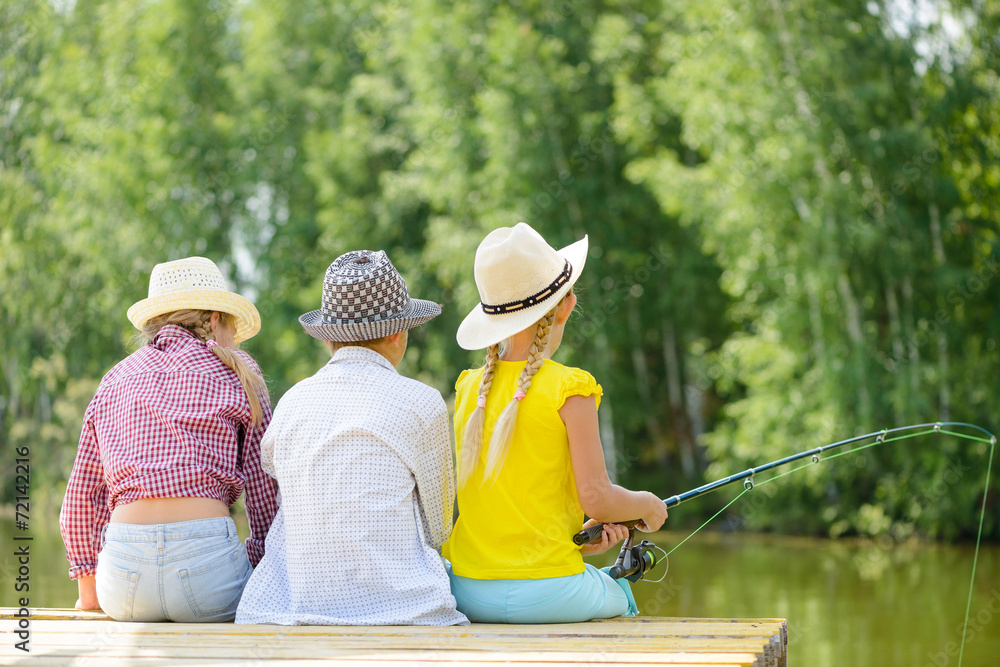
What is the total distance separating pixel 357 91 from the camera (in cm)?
1520

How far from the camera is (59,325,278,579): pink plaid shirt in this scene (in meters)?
2.81

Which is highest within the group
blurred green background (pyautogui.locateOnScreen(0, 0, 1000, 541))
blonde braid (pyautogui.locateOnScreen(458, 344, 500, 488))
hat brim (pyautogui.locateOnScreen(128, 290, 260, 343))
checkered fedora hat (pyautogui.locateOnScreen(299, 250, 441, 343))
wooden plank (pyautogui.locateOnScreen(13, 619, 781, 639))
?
blurred green background (pyautogui.locateOnScreen(0, 0, 1000, 541))

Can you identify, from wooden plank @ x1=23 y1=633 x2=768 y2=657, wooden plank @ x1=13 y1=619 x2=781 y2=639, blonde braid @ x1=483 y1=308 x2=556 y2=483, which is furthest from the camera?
blonde braid @ x1=483 y1=308 x2=556 y2=483

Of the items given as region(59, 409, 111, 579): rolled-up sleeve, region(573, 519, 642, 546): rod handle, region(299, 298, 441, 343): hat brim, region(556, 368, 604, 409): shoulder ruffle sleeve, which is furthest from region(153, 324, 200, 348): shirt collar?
region(573, 519, 642, 546): rod handle

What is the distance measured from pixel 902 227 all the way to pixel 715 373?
2864 mm

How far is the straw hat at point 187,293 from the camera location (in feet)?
10.2

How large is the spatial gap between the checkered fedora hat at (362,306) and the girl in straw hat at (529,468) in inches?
8.2

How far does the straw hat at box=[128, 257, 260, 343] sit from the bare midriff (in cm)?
56

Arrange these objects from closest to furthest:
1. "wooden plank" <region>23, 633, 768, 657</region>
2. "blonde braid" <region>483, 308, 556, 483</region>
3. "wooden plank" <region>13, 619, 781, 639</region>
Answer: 1. "wooden plank" <region>23, 633, 768, 657</region>
2. "wooden plank" <region>13, 619, 781, 639</region>
3. "blonde braid" <region>483, 308, 556, 483</region>

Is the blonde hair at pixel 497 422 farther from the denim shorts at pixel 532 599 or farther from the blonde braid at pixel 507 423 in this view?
the denim shorts at pixel 532 599

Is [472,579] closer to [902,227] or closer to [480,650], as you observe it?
[480,650]

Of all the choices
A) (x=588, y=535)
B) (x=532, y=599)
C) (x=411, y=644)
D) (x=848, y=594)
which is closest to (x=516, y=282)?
(x=588, y=535)

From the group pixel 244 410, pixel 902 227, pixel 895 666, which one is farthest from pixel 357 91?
pixel 244 410

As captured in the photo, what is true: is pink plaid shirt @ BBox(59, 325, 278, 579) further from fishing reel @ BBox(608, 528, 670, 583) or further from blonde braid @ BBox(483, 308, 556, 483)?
fishing reel @ BBox(608, 528, 670, 583)
